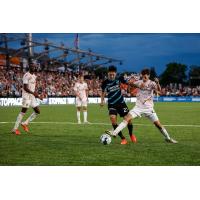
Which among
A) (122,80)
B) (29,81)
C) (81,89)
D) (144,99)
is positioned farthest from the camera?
(81,89)

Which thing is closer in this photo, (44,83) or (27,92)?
(27,92)

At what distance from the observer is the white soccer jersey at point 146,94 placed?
10.4m

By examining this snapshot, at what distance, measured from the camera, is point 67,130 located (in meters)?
13.4

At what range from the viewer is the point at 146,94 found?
10547mm

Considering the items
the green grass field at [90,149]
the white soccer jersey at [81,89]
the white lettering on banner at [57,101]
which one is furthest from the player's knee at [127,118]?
the white lettering on banner at [57,101]

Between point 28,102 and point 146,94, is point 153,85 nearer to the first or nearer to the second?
point 146,94

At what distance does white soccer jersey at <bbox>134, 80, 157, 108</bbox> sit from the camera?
10.4 metres

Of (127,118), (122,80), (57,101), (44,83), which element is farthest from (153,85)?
(57,101)

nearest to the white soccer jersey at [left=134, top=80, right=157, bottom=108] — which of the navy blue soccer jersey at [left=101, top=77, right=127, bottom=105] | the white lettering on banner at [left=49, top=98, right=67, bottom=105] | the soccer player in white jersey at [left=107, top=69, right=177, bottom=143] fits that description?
the soccer player in white jersey at [left=107, top=69, right=177, bottom=143]

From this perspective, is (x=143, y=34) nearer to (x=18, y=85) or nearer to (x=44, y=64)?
(x=44, y=64)

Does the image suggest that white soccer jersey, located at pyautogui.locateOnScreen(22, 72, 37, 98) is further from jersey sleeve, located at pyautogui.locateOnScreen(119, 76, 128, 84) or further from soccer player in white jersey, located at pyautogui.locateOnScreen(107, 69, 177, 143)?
soccer player in white jersey, located at pyautogui.locateOnScreen(107, 69, 177, 143)
